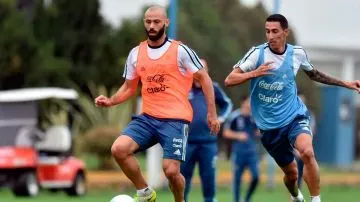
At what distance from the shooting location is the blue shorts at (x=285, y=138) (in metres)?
14.2

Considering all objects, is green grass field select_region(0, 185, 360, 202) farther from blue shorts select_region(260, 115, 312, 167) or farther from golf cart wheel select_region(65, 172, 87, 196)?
blue shorts select_region(260, 115, 312, 167)

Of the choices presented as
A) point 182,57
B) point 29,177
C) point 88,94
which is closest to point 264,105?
point 182,57

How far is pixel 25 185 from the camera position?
26.9m

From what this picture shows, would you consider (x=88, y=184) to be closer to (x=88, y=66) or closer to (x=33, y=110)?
(x=33, y=110)

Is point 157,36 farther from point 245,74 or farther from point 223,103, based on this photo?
point 223,103

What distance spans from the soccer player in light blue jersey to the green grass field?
10385mm

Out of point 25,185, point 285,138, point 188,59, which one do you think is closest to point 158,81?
point 188,59

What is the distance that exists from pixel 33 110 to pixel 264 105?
15140 mm

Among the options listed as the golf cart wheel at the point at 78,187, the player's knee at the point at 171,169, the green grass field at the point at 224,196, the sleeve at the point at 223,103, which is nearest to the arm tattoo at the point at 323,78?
the player's knee at the point at 171,169

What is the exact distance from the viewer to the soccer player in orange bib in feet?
44.9

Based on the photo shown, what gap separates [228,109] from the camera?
17.0 m

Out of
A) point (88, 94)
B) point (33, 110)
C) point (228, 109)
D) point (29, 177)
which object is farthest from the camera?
point (88, 94)

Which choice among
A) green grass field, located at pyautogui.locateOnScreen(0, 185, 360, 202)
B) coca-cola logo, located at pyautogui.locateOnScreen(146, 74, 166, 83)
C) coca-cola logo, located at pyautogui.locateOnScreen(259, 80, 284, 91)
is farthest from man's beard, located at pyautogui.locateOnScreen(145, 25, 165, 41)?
green grass field, located at pyautogui.locateOnScreen(0, 185, 360, 202)

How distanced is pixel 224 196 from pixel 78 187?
3.53m
